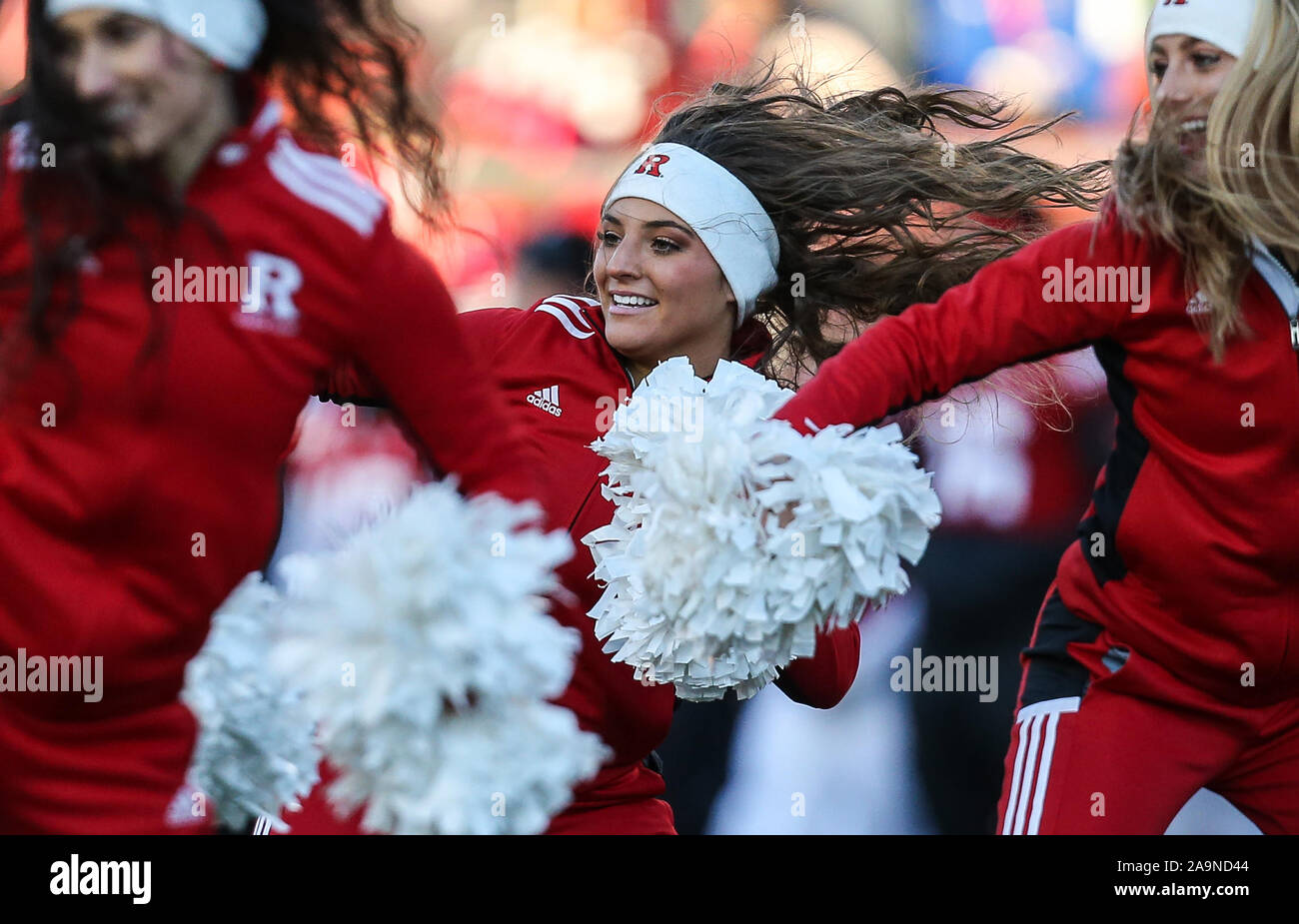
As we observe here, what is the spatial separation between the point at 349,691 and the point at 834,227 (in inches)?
71.8

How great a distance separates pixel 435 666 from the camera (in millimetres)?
1820

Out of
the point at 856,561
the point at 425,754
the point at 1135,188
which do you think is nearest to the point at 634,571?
the point at 856,561

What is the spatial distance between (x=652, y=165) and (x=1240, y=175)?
1186 mm

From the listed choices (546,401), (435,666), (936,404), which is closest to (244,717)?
(435,666)

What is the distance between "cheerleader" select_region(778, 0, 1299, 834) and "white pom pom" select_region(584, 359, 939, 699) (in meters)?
0.09

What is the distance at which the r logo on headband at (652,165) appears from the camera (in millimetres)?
3182

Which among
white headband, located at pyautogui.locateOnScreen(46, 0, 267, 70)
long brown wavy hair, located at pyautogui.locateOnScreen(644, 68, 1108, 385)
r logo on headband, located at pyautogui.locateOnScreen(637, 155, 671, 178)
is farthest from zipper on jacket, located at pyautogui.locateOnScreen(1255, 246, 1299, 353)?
white headband, located at pyautogui.locateOnScreen(46, 0, 267, 70)

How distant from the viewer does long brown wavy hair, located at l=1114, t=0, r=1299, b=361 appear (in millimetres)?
2439

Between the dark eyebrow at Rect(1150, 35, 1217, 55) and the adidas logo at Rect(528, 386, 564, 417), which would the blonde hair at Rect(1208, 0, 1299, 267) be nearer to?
the dark eyebrow at Rect(1150, 35, 1217, 55)

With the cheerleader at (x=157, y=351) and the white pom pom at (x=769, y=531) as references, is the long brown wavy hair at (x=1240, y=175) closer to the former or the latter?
the white pom pom at (x=769, y=531)

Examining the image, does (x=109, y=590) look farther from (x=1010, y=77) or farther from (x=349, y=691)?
(x=1010, y=77)

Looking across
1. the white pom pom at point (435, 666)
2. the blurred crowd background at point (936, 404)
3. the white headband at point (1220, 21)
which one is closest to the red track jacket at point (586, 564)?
the blurred crowd background at point (936, 404)

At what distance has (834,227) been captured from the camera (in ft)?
10.9

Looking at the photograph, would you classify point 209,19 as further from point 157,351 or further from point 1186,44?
point 1186,44
